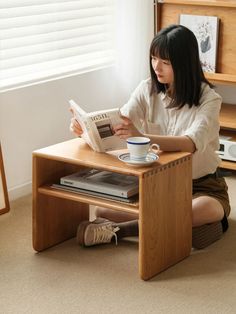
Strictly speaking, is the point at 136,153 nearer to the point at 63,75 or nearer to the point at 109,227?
the point at 109,227

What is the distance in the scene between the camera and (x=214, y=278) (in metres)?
2.46

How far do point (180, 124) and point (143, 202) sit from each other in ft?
1.65

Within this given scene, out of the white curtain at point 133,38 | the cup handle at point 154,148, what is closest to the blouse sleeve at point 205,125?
the cup handle at point 154,148

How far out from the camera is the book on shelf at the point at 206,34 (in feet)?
11.4

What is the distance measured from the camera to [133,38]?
3709 millimetres

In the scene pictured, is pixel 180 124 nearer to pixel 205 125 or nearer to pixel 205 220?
pixel 205 125

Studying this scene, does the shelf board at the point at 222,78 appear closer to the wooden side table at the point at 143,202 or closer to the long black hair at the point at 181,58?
the long black hair at the point at 181,58

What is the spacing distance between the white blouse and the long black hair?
1.5 inches

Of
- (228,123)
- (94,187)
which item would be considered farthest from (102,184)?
(228,123)

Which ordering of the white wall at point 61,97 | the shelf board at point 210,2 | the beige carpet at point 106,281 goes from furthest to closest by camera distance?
the shelf board at point 210,2 → the white wall at point 61,97 → the beige carpet at point 106,281

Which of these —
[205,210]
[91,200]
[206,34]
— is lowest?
[205,210]

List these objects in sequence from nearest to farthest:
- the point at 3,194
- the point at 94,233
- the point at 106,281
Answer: the point at 106,281 → the point at 94,233 → the point at 3,194

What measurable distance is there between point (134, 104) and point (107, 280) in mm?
761

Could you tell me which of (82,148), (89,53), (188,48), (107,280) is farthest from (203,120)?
(89,53)
